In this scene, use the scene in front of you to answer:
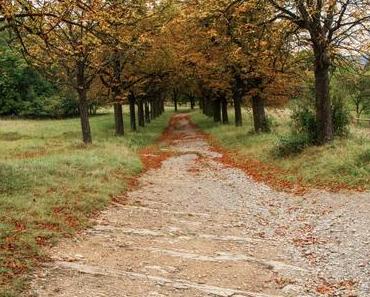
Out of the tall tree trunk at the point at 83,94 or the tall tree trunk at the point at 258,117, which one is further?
the tall tree trunk at the point at 258,117

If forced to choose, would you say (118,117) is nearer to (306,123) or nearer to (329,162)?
(306,123)

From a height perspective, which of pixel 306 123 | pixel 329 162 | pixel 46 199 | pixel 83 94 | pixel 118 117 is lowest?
pixel 329 162

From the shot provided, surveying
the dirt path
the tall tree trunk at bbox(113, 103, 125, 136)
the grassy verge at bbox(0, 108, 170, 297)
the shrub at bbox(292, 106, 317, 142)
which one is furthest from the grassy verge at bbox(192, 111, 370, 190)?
the tall tree trunk at bbox(113, 103, 125, 136)

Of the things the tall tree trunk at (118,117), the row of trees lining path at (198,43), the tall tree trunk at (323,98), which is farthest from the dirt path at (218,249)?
the tall tree trunk at (118,117)

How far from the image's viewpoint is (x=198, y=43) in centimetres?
3053

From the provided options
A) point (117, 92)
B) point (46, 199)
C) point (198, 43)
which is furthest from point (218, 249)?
point (117, 92)

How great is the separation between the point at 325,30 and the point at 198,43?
1274cm

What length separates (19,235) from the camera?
8.70 meters

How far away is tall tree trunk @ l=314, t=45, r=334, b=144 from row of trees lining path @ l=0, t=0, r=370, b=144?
0.04 metres

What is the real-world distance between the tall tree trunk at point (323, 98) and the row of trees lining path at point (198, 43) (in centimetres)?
4

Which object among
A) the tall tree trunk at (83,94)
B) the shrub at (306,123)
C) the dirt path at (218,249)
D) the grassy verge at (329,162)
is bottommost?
the dirt path at (218,249)

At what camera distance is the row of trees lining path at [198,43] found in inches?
503

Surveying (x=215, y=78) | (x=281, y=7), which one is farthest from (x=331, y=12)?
(x=215, y=78)

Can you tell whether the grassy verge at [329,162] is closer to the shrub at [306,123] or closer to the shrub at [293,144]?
the shrub at [293,144]
